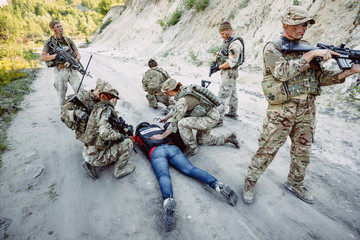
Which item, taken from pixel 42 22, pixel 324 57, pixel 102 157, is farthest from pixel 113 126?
pixel 42 22

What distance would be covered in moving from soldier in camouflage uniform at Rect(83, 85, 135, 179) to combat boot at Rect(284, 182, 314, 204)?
245cm

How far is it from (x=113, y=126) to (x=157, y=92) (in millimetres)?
2519

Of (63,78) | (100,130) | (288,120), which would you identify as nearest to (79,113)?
(100,130)

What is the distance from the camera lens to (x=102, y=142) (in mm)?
2740

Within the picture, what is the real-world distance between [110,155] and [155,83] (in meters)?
2.81

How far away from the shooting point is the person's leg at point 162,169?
7.51ft

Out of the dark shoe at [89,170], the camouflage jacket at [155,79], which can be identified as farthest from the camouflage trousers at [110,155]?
the camouflage jacket at [155,79]

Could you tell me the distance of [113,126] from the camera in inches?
114

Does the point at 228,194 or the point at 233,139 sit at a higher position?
the point at 233,139

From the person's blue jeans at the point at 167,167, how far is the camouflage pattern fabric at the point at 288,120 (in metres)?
0.62

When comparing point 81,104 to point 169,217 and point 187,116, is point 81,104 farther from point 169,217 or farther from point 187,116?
point 169,217

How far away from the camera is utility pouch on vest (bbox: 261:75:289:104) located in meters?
1.95

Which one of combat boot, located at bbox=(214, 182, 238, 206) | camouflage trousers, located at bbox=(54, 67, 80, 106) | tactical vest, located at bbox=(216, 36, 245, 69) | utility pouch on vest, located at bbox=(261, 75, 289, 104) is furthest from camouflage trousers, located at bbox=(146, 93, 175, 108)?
utility pouch on vest, located at bbox=(261, 75, 289, 104)

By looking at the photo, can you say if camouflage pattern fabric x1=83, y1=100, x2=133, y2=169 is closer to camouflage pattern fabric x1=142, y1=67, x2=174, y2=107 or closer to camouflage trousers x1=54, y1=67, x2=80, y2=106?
camouflage pattern fabric x1=142, y1=67, x2=174, y2=107
